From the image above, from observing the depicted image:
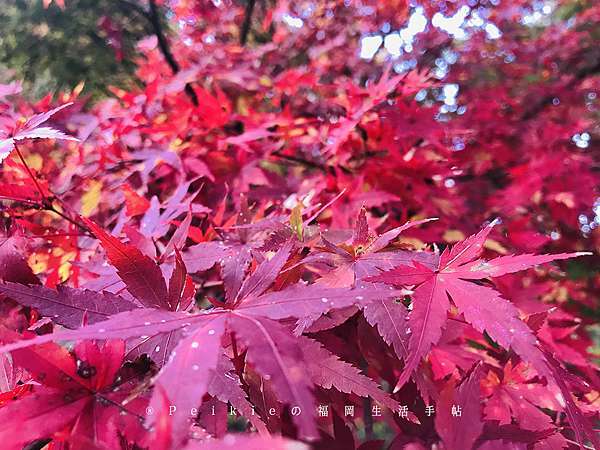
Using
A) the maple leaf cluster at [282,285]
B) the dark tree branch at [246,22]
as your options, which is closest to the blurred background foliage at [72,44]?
the dark tree branch at [246,22]

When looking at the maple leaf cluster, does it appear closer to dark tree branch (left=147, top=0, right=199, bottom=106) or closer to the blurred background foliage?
dark tree branch (left=147, top=0, right=199, bottom=106)

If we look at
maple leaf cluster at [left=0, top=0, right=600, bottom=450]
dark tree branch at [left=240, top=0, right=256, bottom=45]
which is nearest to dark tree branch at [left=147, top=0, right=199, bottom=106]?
maple leaf cluster at [left=0, top=0, right=600, bottom=450]

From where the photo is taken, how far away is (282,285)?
60 centimetres

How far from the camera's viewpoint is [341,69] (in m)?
2.58

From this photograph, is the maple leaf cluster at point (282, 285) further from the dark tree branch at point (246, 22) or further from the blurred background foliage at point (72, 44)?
the blurred background foliage at point (72, 44)

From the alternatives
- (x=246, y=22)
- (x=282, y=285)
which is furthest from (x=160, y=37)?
(x=282, y=285)

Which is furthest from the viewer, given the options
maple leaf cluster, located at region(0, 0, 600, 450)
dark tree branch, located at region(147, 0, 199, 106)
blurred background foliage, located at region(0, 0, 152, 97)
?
blurred background foliage, located at region(0, 0, 152, 97)

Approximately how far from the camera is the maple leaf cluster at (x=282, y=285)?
44 cm

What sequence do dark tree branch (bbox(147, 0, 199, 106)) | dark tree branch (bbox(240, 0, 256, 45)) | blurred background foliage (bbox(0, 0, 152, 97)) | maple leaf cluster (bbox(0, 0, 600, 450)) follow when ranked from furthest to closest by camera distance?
blurred background foliage (bbox(0, 0, 152, 97))
dark tree branch (bbox(240, 0, 256, 45))
dark tree branch (bbox(147, 0, 199, 106))
maple leaf cluster (bbox(0, 0, 600, 450))

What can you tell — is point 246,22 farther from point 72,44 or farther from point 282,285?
point 282,285

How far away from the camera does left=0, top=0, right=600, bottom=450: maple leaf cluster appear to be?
44 centimetres

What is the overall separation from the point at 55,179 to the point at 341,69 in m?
1.70

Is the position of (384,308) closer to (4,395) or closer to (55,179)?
(4,395)

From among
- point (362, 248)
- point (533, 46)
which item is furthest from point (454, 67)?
point (362, 248)
